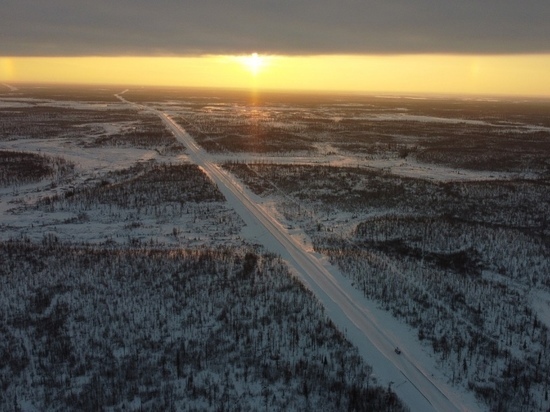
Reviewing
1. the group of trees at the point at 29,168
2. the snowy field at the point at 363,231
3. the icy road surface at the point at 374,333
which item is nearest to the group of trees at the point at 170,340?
the snowy field at the point at 363,231

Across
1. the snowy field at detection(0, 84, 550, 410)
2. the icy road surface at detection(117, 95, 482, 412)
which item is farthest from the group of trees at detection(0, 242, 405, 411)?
the icy road surface at detection(117, 95, 482, 412)

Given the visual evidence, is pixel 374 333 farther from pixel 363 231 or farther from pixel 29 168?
pixel 29 168

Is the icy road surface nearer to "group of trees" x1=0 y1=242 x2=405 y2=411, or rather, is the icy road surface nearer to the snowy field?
the snowy field

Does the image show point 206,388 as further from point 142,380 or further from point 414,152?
point 414,152

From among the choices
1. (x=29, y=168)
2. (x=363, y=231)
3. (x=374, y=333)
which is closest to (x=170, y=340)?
(x=374, y=333)

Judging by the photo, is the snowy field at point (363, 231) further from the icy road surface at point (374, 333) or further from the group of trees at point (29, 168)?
the group of trees at point (29, 168)

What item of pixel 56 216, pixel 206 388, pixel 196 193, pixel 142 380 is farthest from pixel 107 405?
pixel 196 193
